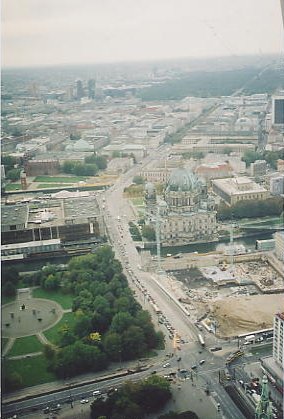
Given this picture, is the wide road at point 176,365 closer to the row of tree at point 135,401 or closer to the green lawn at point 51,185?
the row of tree at point 135,401

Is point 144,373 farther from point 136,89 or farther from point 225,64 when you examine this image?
point 136,89

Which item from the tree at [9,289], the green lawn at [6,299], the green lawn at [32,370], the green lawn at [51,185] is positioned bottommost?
the green lawn at [32,370]

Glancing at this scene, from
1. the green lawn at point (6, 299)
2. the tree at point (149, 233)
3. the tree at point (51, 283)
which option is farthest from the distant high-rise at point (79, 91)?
the green lawn at point (6, 299)

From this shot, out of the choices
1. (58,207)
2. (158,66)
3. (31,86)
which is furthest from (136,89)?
(58,207)

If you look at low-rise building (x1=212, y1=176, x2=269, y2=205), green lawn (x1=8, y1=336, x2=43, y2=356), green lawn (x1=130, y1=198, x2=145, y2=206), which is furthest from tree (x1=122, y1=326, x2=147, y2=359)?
low-rise building (x1=212, y1=176, x2=269, y2=205)

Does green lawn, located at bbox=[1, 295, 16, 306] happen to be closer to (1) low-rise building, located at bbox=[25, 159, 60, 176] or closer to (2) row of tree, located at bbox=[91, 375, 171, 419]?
(2) row of tree, located at bbox=[91, 375, 171, 419]
